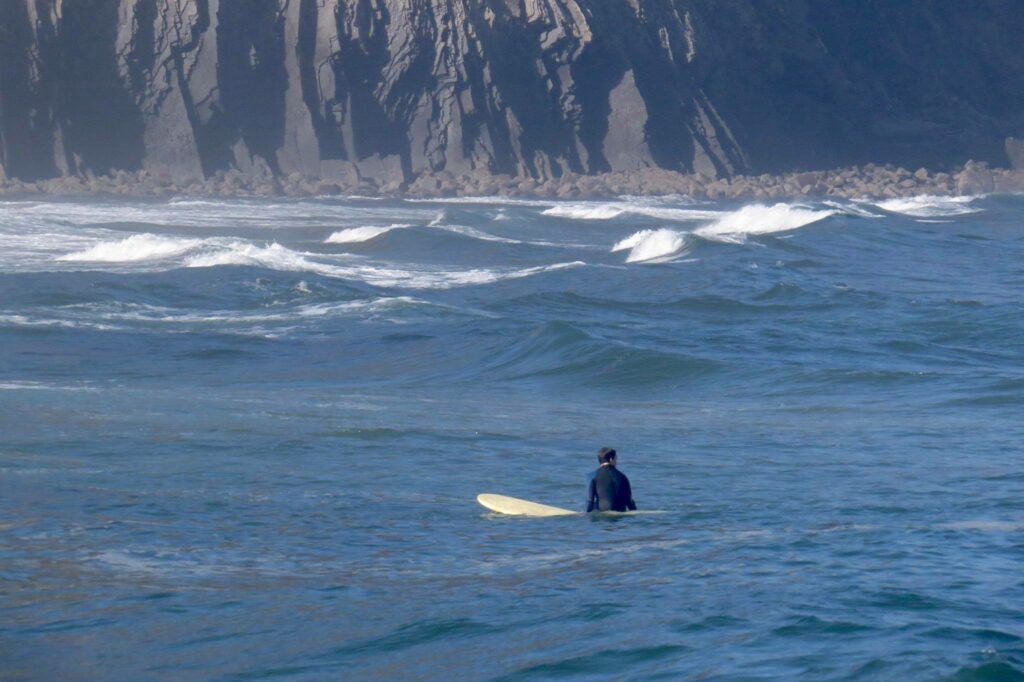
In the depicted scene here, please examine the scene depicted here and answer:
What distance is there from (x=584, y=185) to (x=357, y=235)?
2341 centimetres

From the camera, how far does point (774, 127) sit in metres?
65.1

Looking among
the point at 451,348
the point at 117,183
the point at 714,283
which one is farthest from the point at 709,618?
the point at 117,183

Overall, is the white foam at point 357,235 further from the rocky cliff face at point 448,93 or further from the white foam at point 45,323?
the rocky cliff face at point 448,93

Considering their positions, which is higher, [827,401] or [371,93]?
[371,93]

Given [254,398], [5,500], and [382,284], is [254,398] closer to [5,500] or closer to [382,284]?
[5,500]

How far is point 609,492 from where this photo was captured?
946 cm

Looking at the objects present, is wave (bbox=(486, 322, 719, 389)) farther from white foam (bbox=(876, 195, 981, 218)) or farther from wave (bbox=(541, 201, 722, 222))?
white foam (bbox=(876, 195, 981, 218))

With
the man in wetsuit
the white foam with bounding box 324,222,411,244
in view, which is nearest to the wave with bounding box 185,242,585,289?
the white foam with bounding box 324,222,411,244

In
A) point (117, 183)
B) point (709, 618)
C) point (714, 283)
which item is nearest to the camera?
point (709, 618)

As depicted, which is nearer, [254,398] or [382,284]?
[254,398]

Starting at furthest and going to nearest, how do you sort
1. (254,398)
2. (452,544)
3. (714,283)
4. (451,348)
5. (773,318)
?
(714,283) < (773,318) < (451,348) < (254,398) < (452,544)

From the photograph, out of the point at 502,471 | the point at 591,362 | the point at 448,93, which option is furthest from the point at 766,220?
the point at 502,471

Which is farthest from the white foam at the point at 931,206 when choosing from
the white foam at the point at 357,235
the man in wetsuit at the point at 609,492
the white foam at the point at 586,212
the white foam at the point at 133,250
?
the man in wetsuit at the point at 609,492

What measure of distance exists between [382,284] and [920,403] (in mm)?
12669
